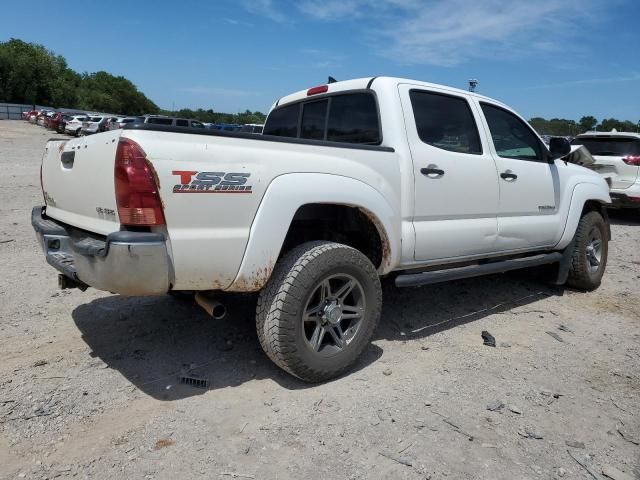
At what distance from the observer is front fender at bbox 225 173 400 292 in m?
2.82

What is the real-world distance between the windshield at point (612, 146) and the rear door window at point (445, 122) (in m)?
8.06

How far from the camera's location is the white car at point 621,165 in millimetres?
10273

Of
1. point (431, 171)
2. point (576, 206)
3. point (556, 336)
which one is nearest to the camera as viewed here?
point (431, 171)

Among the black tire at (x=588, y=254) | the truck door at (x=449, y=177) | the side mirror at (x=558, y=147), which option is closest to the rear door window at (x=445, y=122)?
the truck door at (x=449, y=177)

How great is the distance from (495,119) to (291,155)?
94.9 inches

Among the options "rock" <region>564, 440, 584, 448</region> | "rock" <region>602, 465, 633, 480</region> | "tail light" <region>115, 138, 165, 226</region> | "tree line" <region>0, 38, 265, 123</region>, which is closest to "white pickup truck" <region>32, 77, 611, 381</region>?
"tail light" <region>115, 138, 165, 226</region>

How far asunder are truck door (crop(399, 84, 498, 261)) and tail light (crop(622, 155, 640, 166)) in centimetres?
781

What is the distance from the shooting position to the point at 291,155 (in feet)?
9.78

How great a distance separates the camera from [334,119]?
420 cm

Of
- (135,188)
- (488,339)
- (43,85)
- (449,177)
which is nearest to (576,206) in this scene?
(488,339)

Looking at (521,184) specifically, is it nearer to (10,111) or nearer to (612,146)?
(612,146)

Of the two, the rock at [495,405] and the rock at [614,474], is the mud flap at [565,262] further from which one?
the rock at [614,474]

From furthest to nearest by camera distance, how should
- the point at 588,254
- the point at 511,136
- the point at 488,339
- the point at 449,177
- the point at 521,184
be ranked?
the point at 588,254 < the point at 511,136 < the point at 521,184 < the point at 488,339 < the point at 449,177

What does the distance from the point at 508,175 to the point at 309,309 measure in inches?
91.4
